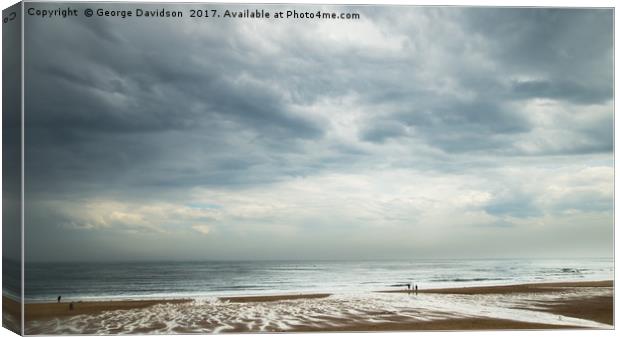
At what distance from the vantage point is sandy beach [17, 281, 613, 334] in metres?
10.3

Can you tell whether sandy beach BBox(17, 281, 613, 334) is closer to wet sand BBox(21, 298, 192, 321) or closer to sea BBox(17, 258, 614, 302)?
wet sand BBox(21, 298, 192, 321)

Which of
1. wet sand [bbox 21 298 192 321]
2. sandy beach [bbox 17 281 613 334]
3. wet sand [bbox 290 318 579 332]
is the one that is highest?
wet sand [bbox 21 298 192 321]

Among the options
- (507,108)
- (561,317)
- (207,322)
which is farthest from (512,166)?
(207,322)

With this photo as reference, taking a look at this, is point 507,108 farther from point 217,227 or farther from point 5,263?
point 5,263

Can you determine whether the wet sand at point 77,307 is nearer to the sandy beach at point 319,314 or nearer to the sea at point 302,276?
the sandy beach at point 319,314

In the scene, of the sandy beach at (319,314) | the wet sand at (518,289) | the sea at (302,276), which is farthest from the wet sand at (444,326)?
the wet sand at (518,289)

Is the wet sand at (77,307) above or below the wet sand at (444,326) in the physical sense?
above

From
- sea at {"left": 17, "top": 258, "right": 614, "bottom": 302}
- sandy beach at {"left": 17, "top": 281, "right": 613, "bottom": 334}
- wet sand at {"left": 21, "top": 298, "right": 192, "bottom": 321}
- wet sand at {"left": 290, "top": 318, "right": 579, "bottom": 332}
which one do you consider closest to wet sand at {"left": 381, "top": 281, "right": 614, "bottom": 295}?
sea at {"left": 17, "top": 258, "right": 614, "bottom": 302}

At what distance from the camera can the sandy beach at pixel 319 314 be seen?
10273 millimetres

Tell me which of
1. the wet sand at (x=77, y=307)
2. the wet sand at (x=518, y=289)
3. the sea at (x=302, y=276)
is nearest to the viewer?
the wet sand at (x=77, y=307)

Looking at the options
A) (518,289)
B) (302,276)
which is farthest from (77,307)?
(518,289)

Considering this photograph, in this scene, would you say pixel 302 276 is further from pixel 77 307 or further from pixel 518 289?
pixel 77 307

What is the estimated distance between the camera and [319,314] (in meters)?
11.2

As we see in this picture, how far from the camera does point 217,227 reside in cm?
1119
